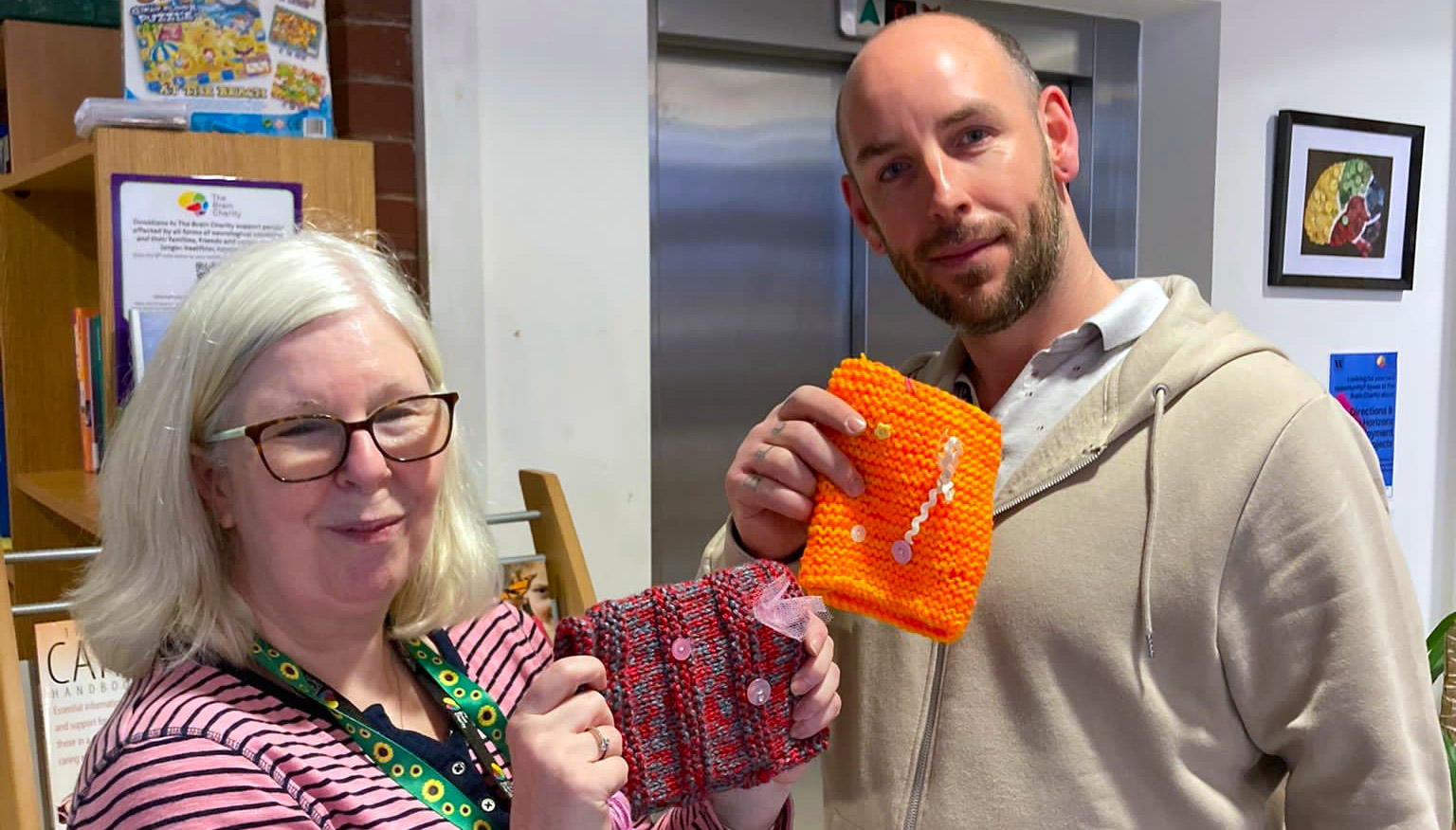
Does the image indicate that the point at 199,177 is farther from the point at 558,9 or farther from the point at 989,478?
the point at 989,478

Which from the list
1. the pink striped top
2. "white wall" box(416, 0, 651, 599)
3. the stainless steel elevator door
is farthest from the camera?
the stainless steel elevator door

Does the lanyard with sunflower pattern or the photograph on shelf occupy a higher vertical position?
the lanyard with sunflower pattern

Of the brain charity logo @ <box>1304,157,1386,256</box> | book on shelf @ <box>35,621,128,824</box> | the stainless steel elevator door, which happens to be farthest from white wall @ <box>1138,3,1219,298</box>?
book on shelf @ <box>35,621,128,824</box>

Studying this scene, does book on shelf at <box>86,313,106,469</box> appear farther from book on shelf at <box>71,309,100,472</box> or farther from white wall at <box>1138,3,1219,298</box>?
white wall at <box>1138,3,1219,298</box>

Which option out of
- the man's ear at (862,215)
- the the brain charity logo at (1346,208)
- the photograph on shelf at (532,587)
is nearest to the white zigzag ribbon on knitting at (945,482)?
the man's ear at (862,215)

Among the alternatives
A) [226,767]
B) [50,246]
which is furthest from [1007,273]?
[50,246]

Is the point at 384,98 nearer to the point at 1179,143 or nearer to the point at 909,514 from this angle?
the point at 909,514

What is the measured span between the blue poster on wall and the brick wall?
9.82 feet

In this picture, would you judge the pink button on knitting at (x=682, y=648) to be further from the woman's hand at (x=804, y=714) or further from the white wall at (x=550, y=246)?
the white wall at (x=550, y=246)

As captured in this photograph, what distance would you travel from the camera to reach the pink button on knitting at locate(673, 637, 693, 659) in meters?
1.21

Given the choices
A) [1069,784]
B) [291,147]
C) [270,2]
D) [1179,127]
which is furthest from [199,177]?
[1179,127]

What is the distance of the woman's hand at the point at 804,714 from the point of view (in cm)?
125

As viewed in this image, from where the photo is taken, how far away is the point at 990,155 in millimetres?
1428

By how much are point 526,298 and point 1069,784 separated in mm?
1762
